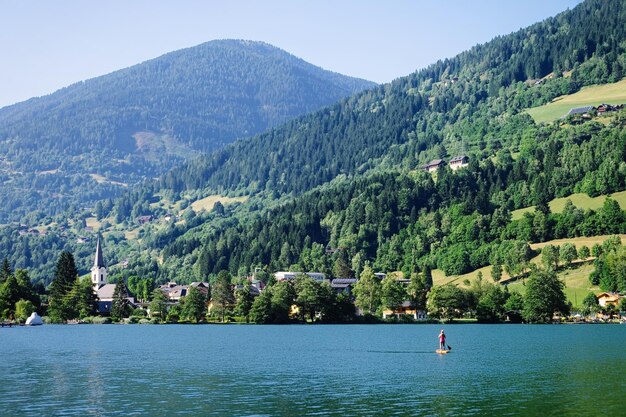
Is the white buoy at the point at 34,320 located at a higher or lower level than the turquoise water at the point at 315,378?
higher

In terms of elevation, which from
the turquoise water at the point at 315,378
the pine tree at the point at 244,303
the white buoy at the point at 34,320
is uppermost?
the pine tree at the point at 244,303

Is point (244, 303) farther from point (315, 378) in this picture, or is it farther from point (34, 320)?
point (315, 378)

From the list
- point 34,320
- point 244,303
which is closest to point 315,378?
point 244,303

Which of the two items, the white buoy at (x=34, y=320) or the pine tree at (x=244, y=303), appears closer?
the pine tree at (x=244, y=303)

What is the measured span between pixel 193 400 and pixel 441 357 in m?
42.6

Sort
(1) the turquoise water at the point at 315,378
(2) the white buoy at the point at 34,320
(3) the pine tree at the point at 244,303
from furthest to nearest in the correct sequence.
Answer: (2) the white buoy at the point at 34,320, (3) the pine tree at the point at 244,303, (1) the turquoise water at the point at 315,378

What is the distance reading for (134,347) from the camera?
375ft

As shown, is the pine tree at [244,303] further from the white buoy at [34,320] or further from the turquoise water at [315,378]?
the turquoise water at [315,378]

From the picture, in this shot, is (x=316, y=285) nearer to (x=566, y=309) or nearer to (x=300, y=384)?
(x=566, y=309)

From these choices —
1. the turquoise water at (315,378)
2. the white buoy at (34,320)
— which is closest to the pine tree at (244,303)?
the white buoy at (34,320)

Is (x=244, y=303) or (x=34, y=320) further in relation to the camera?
(x=34, y=320)

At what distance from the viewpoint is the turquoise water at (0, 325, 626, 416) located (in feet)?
188

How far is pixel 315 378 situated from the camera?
7438 centimetres

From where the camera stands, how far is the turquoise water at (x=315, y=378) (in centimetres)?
5725
